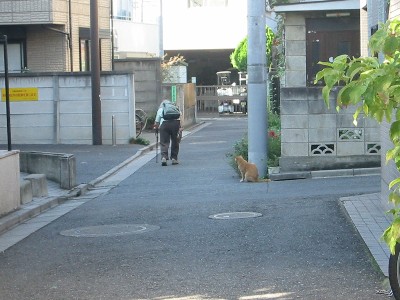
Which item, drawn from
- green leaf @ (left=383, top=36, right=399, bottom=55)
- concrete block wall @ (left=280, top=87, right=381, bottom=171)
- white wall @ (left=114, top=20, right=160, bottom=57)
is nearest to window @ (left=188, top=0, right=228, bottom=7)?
white wall @ (left=114, top=20, right=160, bottom=57)

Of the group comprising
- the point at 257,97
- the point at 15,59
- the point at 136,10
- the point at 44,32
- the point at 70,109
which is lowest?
the point at 70,109

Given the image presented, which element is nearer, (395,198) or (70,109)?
(395,198)

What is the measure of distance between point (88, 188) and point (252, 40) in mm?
4531

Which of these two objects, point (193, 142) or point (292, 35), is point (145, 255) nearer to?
point (292, 35)

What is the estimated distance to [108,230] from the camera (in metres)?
11.1

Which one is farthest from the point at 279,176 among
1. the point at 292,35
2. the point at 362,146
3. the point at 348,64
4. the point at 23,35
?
the point at 23,35

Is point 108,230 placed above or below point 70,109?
below

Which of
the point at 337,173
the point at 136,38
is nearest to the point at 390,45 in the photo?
the point at 337,173

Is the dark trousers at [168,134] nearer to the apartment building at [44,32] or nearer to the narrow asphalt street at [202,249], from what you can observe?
the narrow asphalt street at [202,249]

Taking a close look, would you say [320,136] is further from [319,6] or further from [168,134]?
[319,6]

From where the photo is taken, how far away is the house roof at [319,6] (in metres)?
22.1

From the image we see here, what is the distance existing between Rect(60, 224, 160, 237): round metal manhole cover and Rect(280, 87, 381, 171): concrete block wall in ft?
20.4

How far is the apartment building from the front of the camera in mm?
28531

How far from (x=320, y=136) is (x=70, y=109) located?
12206 millimetres
